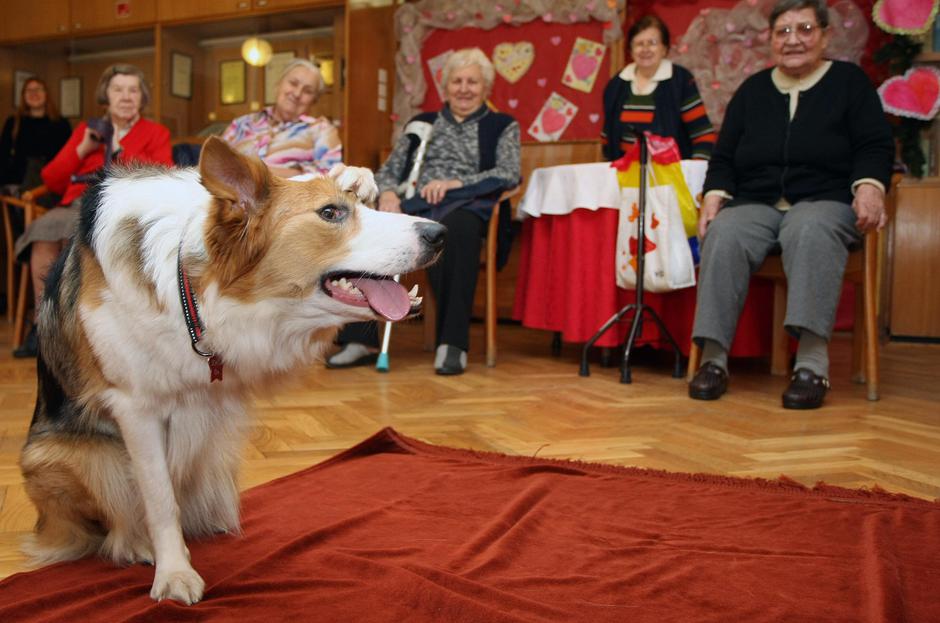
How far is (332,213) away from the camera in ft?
4.19

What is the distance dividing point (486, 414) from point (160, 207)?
1.57m

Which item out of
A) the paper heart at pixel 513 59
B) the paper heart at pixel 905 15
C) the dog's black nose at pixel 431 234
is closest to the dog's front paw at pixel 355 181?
the dog's black nose at pixel 431 234

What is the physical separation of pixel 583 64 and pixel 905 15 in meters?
1.95

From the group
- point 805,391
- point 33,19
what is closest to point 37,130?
point 33,19

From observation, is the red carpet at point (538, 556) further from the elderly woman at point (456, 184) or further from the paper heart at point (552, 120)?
the paper heart at point (552, 120)

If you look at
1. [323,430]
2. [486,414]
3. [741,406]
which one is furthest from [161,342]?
[741,406]

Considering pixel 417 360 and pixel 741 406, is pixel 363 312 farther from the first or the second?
pixel 417 360

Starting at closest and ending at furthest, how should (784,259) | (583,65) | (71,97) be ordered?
1. (784,259)
2. (583,65)
3. (71,97)

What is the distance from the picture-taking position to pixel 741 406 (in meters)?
2.84

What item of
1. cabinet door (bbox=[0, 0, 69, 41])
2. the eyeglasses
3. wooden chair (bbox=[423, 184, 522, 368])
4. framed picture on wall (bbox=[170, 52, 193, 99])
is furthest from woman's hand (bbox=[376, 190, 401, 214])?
cabinet door (bbox=[0, 0, 69, 41])

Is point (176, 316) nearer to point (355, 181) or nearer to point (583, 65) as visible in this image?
point (355, 181)

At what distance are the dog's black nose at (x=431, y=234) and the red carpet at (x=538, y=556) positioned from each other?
1.68 feet

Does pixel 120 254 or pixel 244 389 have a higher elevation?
pixel 120 254

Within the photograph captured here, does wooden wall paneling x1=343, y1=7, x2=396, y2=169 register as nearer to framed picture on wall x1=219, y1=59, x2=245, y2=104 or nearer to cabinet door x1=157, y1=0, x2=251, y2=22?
cabinet door x1=157, y1=0, x2=251, y2=22
